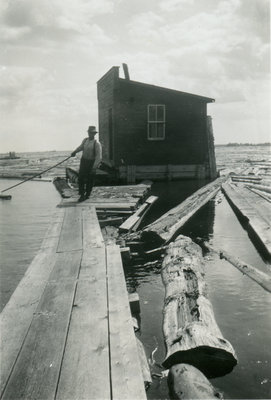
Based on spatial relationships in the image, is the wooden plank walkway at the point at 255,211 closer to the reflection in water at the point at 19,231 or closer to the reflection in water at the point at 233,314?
the reflection in water at the point at 233,314

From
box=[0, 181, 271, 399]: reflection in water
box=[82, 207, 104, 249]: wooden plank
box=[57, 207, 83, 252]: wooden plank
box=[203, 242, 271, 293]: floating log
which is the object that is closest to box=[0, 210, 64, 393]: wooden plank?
box=[57, 207, 83, 252]: wooden plank

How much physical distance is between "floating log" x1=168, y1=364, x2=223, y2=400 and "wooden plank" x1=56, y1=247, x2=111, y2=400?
763 mm

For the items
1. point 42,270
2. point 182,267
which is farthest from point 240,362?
point 42,270

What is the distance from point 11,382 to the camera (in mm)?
2480

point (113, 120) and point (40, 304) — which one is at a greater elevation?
point (113, 120)

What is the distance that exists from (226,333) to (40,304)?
2257 millimetres

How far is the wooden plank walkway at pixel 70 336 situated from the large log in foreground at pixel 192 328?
0.63 meters

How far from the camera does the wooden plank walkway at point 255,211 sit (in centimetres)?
804

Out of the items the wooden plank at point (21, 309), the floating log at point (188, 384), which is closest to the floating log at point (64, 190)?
the wooden plank at point (21, 309)

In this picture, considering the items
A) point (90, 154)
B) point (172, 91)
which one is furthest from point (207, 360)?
point (172, 91)

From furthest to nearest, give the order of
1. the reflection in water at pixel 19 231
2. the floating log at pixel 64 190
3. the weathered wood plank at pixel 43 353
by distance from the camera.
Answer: the floating log at pixel 64 190, the reflection in water at pixel 19 231, the weathered wood plank at pixel 43 353

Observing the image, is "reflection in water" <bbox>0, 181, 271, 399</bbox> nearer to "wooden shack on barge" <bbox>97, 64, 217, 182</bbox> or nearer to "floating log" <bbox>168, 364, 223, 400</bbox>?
"floating log" <bbox>168, 364, 223, 400</bbox>

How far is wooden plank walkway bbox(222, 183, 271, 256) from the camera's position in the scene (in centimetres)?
804

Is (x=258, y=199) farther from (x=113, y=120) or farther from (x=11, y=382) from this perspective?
(x=11, y=382)
